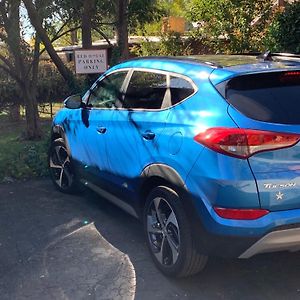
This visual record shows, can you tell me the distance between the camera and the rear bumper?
10.6ft

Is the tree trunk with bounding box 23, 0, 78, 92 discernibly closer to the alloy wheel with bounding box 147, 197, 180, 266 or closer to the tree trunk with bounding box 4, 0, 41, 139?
the tree trunk with bounding box 4, 0, 41, 139

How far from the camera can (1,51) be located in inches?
389

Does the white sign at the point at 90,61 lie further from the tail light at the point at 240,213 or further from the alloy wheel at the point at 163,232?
the tail light at the point at 240,213

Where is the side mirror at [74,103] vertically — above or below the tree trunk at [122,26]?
below

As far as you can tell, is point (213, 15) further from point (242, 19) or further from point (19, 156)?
point (19, 156)

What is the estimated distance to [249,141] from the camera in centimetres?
315

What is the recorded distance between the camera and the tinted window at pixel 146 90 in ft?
13.2

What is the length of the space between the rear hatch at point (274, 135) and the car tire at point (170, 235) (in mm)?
638

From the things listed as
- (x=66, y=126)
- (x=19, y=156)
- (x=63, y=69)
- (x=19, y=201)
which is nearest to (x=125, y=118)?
(x=66, y=126)

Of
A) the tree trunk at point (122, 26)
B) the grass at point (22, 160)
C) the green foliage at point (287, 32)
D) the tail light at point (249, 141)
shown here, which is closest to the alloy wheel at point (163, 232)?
the tail light at point (249, 141)

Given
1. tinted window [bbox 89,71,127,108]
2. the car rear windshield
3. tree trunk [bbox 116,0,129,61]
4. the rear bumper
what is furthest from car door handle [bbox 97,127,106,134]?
tree trunk [bbox 116,0,129,61]

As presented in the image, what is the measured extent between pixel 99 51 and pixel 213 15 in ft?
14.9

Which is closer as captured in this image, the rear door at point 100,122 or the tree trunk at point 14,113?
the rear door at point 100,122

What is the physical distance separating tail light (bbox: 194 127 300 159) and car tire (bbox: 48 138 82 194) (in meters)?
2.88
